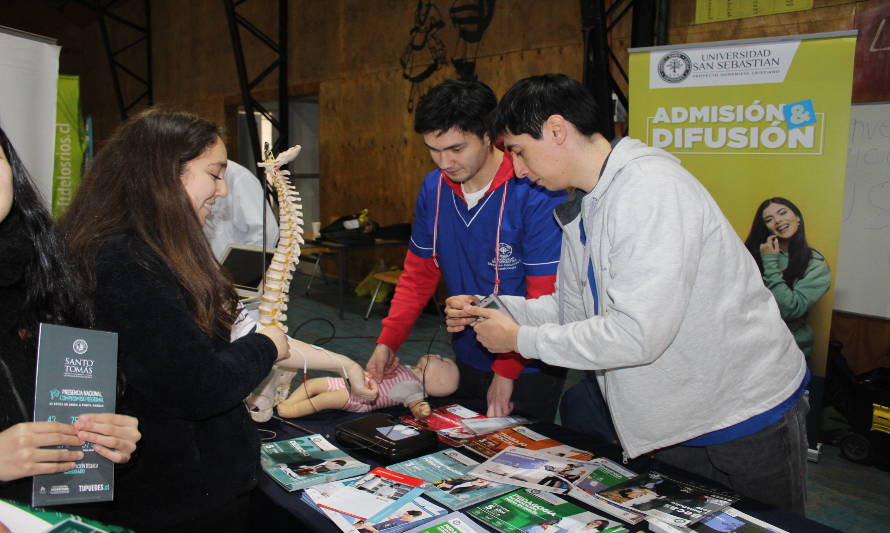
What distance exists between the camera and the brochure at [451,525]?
4.15ft

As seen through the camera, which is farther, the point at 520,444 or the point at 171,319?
the point at 520,444

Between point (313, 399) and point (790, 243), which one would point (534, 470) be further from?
point (790, 243)

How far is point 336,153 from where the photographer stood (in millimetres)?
7598

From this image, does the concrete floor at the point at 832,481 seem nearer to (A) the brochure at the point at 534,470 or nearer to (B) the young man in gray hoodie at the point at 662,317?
(A) the brochure at the point at 534,470

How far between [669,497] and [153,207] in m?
1.18

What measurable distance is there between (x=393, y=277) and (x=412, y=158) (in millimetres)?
1313

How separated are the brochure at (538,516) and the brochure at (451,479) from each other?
0.04 m

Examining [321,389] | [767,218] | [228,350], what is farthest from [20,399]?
[767,218]

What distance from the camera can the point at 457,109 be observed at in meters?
1.91

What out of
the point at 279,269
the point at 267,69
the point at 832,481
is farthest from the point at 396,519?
the point at 267,69

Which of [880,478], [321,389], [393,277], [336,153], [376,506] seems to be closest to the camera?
[376,506]

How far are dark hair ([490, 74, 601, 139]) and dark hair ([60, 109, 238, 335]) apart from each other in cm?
65

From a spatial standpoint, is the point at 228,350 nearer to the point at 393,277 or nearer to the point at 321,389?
the point at 321,389

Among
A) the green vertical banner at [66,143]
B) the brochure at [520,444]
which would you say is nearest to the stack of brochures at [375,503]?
the brochure at [520,444]
